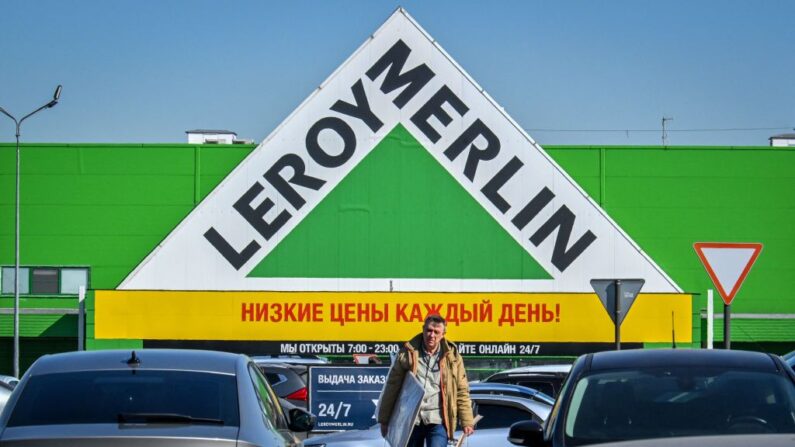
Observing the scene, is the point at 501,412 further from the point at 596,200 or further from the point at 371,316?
the point at 596,200

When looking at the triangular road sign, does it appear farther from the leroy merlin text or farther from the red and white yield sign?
the leroy merlin text

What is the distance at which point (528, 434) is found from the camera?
305 inches

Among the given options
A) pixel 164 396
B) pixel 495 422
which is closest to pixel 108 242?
pixel 495 422

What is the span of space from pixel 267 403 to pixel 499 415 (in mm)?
5086

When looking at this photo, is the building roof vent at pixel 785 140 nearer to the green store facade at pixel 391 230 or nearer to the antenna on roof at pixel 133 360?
the green store facade at pixel 391 230

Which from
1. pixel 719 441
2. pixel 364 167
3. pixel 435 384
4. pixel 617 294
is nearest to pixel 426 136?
pixel 364 167

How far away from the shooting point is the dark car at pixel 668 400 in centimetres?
729

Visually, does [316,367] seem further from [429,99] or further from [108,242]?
[108,242]

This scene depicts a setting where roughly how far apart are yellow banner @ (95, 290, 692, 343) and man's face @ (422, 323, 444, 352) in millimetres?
20727

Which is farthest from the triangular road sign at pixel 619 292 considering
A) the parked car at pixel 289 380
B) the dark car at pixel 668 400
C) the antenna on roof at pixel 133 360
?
the antenna on roof at pixel 133 360

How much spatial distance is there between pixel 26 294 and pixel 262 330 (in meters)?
10.9

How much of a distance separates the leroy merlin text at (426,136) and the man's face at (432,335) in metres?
22.4

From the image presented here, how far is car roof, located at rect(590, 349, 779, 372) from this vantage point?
308 inches

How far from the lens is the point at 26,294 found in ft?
131
